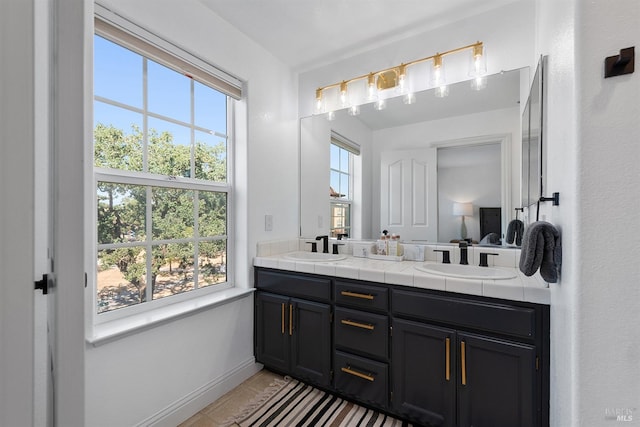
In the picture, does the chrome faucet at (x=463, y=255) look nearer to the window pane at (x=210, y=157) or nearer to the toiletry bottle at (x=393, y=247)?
the toiletry bottle at (x=393, y=247)

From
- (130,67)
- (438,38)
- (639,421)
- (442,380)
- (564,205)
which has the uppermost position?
(438,38)

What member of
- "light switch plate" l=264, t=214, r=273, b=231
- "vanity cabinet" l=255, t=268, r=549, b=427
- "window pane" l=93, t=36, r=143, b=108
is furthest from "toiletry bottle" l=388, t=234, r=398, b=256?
"window pane" l=93, t=36, r=143, b=108

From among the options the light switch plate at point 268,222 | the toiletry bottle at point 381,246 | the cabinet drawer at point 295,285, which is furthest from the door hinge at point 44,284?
the toiletry bottle at point 381,246

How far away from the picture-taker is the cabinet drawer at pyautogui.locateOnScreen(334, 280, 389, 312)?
5.35 feet

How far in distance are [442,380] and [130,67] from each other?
7.83ft

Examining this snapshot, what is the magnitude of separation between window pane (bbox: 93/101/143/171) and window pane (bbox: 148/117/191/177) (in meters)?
0.07

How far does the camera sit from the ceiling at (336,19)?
1813mm

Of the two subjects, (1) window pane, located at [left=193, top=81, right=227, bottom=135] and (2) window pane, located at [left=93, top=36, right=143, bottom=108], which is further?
(1) window pane, located at [left=193, top=81, right=227, bottom=135]

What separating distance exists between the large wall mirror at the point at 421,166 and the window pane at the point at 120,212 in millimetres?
1339

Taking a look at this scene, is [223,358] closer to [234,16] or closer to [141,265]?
[141,265]

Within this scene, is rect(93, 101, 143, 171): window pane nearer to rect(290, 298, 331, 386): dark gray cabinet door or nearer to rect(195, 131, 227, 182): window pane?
rect(195, 131, 227, 182): window pane
